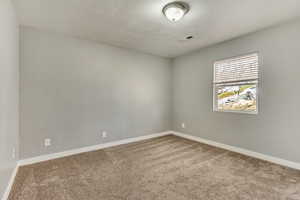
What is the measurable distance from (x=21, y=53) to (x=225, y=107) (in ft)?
13.7

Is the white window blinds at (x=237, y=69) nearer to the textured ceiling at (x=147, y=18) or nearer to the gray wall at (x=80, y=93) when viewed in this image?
the textured ceiling at (x=147, y=18)

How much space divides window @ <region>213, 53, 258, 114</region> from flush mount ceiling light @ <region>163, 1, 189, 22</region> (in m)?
1.76

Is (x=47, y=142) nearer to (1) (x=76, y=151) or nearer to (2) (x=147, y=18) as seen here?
(1) (x=76, y=151)

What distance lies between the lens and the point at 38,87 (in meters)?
2.50

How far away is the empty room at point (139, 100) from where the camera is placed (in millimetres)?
1832

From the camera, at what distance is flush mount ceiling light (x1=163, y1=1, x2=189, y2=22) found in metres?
1.86

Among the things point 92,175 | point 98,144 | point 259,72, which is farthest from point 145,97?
point 259,72

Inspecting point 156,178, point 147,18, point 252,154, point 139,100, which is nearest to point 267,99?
point 252,154

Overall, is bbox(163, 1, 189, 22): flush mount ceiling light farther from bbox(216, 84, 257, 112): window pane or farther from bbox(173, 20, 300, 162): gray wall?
bbox(216, 84, 257, 112): window pane

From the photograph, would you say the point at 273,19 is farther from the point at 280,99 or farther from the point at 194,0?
the point at 194,0

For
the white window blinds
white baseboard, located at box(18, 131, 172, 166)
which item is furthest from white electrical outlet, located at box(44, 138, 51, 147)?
the white window blinds

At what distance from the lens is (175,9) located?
6.23 feet

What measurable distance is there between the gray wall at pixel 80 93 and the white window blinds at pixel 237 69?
171cm

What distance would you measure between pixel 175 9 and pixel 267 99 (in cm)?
229
